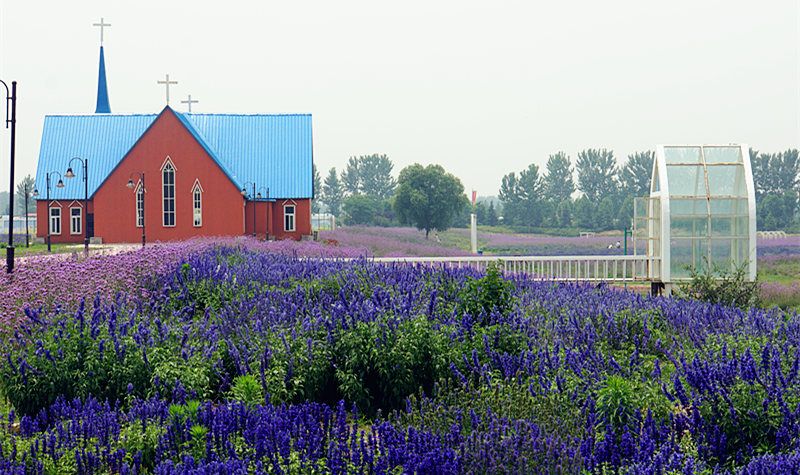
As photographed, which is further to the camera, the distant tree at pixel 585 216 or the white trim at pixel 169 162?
the distant tree at pixel 585 216

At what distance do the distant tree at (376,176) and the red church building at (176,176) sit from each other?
67.2 metres

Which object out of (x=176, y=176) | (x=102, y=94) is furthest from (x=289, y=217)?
(x=102, y=94)

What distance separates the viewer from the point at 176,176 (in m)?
46.3

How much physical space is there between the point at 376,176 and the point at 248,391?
112 m

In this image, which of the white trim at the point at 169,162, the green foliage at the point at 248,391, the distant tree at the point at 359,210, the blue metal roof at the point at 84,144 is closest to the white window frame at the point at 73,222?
the blue metal roof at the point at 84,144

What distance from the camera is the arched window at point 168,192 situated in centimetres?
4631

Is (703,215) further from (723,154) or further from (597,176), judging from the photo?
(597,176)

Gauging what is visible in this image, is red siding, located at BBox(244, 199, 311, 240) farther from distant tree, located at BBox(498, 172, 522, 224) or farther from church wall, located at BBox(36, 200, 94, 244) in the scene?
distant tree, located at BBox(498, 172, 522, 224)

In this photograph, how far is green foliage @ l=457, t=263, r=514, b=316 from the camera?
10133 mm

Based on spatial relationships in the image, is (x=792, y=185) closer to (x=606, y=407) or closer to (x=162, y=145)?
(x=162, y=145)

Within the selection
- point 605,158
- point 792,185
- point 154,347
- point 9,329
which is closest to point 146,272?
point 9,329

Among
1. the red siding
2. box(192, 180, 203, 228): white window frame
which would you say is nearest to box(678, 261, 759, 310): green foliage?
box(192, 180, 203, 228): white window frame

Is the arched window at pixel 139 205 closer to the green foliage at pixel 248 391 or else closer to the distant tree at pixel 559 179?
the green foliage at pixel 248 391

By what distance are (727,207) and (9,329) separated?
1884 cm
